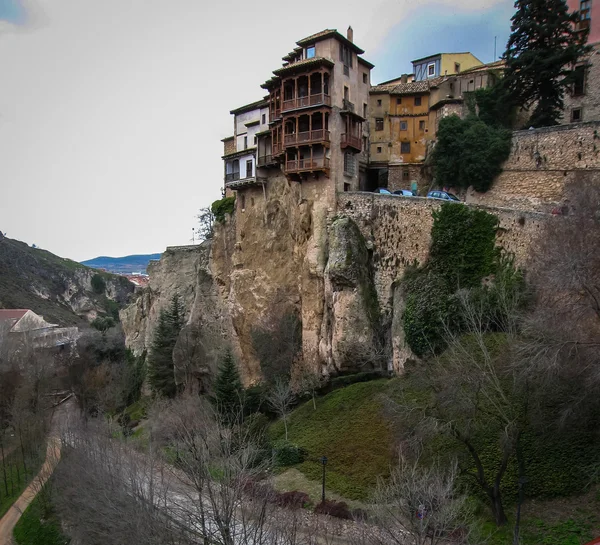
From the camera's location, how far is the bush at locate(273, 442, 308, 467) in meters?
22.1

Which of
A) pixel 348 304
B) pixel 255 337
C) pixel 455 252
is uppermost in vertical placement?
pixel 455 252

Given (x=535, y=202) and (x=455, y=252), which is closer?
(x=455, y=252)

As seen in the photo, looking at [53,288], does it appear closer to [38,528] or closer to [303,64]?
[38,528]

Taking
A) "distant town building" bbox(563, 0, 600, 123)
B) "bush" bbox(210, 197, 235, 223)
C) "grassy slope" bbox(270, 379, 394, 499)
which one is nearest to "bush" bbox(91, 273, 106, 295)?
"bush" bbox(210, 197, 235, 223)

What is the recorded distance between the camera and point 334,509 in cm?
1731

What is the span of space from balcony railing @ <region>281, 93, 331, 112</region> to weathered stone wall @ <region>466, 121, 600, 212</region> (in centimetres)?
1081

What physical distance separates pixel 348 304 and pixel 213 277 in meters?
15.7

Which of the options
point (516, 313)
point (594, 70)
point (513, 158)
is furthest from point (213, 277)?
point (594, 70)

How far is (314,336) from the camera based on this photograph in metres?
30.3

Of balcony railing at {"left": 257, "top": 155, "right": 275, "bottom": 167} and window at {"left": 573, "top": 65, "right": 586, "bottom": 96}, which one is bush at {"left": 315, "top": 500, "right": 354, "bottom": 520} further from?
window at {"left": 573, "top": 65, "right": 586, "bottom": 96}

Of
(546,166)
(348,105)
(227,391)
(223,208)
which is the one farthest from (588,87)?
(227,391)

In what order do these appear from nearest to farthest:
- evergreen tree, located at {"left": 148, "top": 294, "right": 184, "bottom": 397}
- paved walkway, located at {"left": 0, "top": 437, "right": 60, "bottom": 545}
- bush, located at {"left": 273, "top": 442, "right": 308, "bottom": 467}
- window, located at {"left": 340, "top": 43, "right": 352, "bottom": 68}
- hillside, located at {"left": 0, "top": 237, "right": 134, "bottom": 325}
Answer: bush, located at {"left": 273, "top": 442, "right": 308, "bottom": 467} → paved walkway, located at {"left": 0, "top": 437, "right": 60, "bottom": 545} → window, located at {"left": 340, "top": 43, "right": 352, "bottom": 68} → evergreen tree, located at {"left": 148, "top": 294, "right": 184, "bottom": 397} → hillside, located at {"left": 0, "top": 237, "right": 134, "bottom": 325}

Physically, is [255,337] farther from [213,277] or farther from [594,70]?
[594,70]

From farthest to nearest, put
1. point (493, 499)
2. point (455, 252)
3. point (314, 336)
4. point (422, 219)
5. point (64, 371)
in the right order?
point (64, 371)
point (314, 336)
point (422, 219)
point (455, 252)
point (493, 499)
